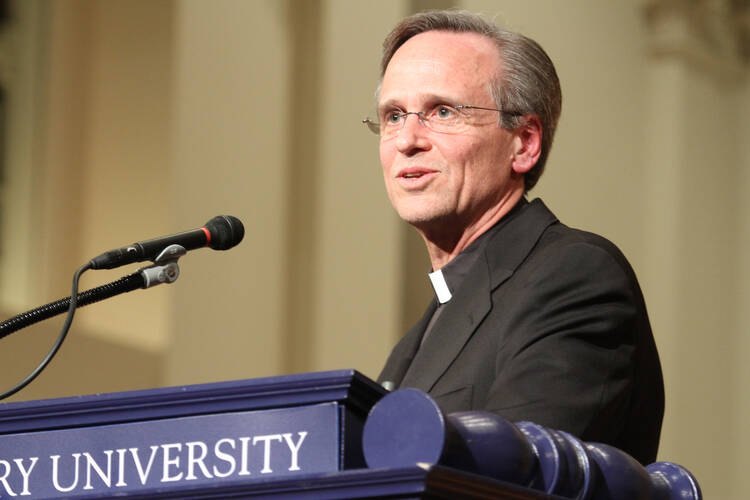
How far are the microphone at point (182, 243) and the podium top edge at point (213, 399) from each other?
0.51m

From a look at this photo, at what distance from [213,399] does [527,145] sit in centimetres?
158

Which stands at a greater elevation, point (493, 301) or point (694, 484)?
point (493, 301)

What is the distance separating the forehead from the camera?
9.41 feet

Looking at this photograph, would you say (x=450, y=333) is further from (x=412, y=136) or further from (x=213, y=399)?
(x=213, y=399)

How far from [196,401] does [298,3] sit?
5277 millimetres

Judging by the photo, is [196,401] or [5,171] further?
[5,171]

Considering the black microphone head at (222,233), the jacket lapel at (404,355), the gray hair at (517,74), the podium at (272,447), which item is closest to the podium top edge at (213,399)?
the podium at (272,447)

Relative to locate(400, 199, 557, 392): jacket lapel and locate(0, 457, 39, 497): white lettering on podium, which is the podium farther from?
locate(400, 199, 557, 392): jacket lapel

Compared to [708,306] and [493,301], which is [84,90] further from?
[708,306]

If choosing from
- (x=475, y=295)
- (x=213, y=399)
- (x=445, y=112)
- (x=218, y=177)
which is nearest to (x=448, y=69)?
(x=445, y=112)

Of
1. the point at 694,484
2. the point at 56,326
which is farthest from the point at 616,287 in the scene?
the point at 56,326

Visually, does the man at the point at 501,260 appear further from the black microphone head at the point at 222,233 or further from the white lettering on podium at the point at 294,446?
the white lettering on podium at the point at 294,446

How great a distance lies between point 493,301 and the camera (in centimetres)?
248

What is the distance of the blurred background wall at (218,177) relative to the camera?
5.91 m
